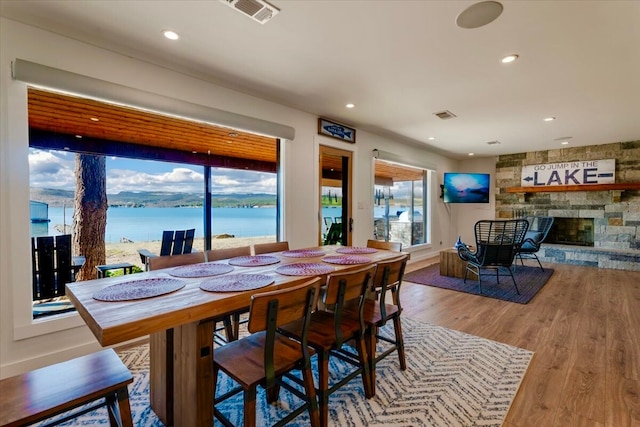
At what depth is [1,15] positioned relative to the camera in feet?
6.62

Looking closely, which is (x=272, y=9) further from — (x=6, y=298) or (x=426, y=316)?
(x=426, y=316)

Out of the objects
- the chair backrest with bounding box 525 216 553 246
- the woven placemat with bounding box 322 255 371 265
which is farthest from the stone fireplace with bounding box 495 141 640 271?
the woven placemat with bounding box 322 255 371 265

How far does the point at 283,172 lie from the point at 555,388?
326 cm

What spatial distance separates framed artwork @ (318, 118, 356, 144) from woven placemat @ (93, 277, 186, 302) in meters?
3.12

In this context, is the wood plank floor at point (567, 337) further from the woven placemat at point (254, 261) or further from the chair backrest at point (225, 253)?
the chair backrest at point (225, 253)

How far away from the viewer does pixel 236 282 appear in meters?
1.71

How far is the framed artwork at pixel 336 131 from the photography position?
4270 millimetres

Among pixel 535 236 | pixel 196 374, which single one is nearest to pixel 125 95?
pixel 196 374

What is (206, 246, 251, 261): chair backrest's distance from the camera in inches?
99.7

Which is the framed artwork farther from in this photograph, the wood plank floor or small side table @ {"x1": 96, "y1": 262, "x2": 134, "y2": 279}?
small side table @ {"x1": 96, "y1": 262, "x2": 134, "y2": 279}

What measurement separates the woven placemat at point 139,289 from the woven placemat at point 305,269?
25.3 inches

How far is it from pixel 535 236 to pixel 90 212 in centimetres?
748

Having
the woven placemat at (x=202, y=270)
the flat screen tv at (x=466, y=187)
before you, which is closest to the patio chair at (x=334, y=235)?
the woven placemat at (x=202, y=270)

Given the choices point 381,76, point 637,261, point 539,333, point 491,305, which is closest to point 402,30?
point 381,76
